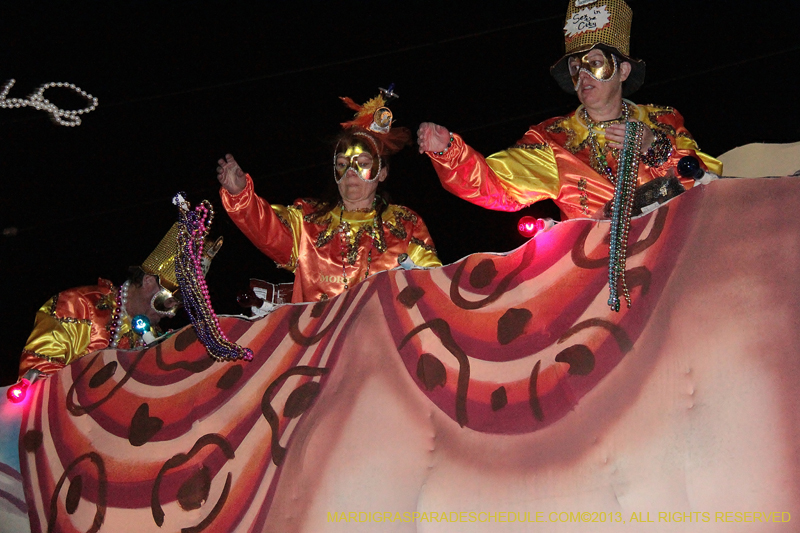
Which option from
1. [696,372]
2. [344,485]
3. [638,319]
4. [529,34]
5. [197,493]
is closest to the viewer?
[696,372]

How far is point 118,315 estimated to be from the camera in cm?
394

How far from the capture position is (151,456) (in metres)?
2.68

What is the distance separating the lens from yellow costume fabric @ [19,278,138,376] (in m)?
3.60

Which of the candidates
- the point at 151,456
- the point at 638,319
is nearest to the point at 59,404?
the point at 151,456

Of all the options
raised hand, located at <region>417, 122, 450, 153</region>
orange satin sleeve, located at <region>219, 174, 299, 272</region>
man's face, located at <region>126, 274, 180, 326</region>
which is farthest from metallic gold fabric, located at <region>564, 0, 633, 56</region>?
man's face, located at <region>126, 274, 180, 326</region>

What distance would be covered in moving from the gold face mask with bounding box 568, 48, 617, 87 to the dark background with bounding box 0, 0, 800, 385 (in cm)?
90

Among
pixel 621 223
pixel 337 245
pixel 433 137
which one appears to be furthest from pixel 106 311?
pixel 621 223

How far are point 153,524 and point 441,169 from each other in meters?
1.28

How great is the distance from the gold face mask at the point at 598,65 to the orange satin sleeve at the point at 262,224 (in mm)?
1150

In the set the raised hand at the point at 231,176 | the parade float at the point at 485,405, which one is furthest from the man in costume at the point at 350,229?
the parade float at the point at 485,405

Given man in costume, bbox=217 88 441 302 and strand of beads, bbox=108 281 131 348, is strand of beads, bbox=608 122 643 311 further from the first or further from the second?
strand of beads, bbox=108 281 131 348

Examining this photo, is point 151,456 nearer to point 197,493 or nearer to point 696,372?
point 197,493

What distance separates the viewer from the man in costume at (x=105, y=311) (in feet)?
12.1

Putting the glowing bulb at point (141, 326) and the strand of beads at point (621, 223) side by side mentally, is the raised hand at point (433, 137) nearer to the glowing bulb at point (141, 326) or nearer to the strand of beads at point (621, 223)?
the strand of beads at point (621, 223)
